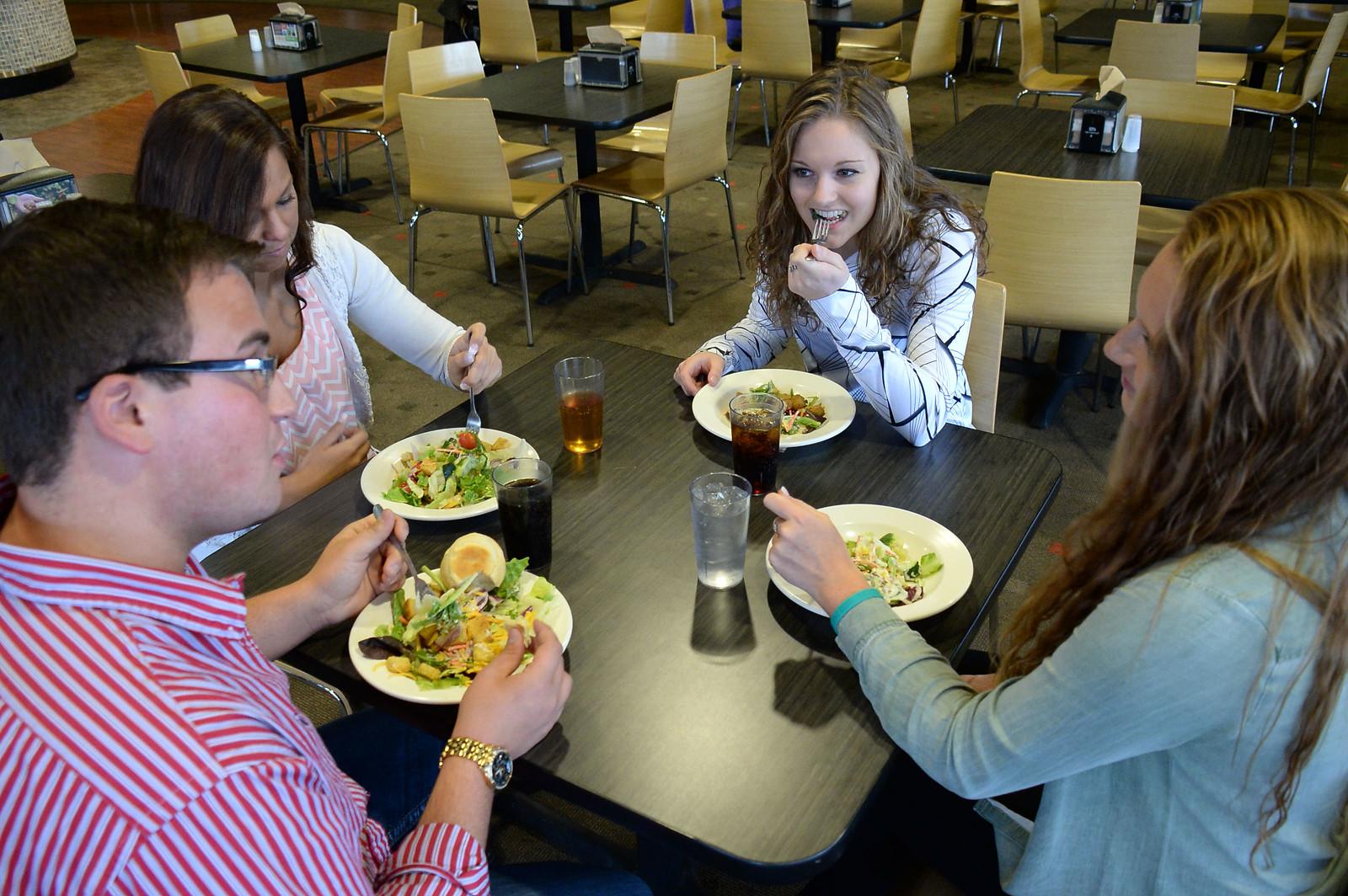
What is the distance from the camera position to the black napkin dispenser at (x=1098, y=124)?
3.43 m

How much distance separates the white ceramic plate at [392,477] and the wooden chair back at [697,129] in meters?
2.44

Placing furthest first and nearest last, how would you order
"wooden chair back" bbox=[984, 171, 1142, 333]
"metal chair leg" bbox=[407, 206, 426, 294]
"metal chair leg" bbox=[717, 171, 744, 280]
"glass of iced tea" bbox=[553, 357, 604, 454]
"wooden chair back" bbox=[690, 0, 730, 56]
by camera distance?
"wooden chair back" bbox=[690, 0, 730, 56], "metal chair leg" bbox=[717, 171, 744, 280], "metal chair leg" bbox=[407, 206, 426, 294], "wooden chair back" bbox=[984, 171, 1142, 333], "glass of iced tea" bbox=[553, 357, 604, 454]

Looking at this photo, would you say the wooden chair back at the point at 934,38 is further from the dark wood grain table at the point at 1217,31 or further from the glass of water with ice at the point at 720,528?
the glass of water with ice at the point at 720,528

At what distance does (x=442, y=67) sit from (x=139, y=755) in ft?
14.4

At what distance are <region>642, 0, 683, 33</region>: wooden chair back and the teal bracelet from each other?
5592 millimetres

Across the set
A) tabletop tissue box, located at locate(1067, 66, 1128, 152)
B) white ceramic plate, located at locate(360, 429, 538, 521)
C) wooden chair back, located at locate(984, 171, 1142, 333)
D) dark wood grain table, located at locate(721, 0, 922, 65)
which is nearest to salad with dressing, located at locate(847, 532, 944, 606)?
white ceramic plate, located at locate(360, 429, 538, 521)

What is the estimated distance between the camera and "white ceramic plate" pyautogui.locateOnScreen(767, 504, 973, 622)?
1.30 m

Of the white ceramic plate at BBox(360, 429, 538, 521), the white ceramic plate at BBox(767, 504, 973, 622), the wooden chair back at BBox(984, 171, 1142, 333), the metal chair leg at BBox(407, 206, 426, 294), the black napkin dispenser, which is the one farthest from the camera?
the metal chair leg at BBox(407, 206, 426, 294)

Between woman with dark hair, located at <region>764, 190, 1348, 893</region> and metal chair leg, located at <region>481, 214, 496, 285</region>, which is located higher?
woman with dark hair, located at <region>764, 190, 1348, 893</region>

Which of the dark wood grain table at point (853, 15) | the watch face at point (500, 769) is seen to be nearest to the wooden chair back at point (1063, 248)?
the watch face at point (500, 769)

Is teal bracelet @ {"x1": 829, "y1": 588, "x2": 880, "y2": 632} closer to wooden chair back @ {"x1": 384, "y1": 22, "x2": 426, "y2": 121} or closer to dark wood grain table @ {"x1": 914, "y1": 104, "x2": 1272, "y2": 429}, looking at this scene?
dark wood grain table @ {"x1": 914, "y1": 104, "x2": 1272, "y2": 429}

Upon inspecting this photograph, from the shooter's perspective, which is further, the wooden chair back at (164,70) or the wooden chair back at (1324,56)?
the wooden chair back at (1324,56)

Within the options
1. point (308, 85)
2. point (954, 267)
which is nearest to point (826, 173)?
point (954, 267)

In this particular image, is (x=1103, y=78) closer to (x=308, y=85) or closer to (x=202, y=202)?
(x=202, y=202)
